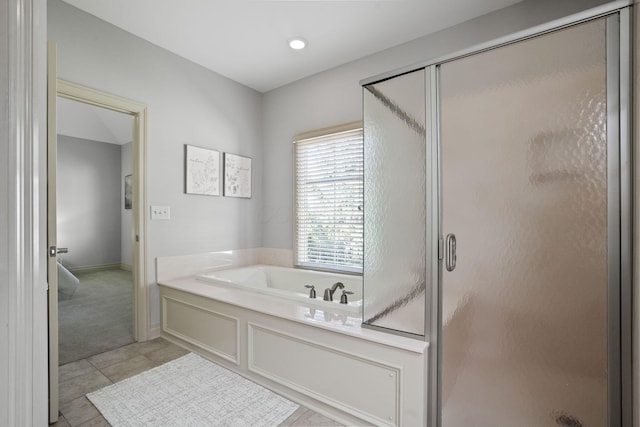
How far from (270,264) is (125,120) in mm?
3731

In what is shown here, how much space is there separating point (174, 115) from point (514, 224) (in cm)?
283

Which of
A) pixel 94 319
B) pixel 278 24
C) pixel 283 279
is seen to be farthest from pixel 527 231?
pixel 94 319

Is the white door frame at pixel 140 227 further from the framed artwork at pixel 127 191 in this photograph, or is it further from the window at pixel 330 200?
the framed artwork at pixel 127 191

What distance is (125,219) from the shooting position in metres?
5.74

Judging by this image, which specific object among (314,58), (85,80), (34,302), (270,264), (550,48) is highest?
(314,58)

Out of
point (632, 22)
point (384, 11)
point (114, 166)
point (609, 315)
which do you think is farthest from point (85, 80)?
point (114, 166)

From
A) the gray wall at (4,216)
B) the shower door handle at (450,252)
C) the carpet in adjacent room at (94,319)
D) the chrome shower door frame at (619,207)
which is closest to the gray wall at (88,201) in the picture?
the carpet in adjacent room at (94,319)

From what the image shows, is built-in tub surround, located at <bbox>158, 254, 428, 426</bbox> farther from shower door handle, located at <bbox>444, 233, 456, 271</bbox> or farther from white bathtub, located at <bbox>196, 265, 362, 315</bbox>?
shower door handle, located at <bbox>444, 233, 456, 271</bbox>

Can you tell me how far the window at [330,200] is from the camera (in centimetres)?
289

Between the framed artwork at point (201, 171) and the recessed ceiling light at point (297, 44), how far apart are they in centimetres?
129

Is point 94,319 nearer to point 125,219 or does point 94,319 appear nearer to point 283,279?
point 283,279

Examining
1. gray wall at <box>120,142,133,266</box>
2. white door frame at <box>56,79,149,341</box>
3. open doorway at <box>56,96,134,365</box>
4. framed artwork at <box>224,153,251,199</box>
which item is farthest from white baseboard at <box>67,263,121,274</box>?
framed artwork at <box>224,153,251,199</box>

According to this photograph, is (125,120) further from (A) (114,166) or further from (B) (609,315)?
(B) (609,315)

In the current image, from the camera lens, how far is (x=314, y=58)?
2.86 meters
